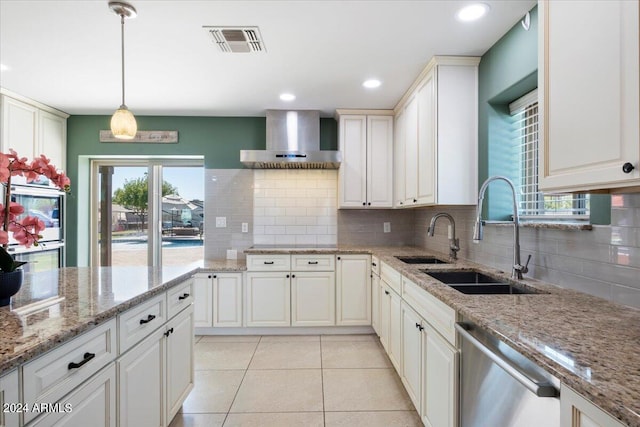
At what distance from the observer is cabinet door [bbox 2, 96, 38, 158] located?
308cm

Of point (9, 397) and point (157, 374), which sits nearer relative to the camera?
point (9, 397)

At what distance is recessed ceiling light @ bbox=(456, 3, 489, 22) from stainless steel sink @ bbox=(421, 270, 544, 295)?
1.57 m

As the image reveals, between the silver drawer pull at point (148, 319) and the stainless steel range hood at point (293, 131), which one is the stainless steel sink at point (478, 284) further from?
the stainless steel range hood at point (293, 131)

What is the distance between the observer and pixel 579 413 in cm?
77

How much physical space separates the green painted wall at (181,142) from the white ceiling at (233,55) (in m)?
0.52

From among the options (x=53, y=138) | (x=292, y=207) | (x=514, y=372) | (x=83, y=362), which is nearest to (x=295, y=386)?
(x=83, y=362)

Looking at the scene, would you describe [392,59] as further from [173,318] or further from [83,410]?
[83,410]

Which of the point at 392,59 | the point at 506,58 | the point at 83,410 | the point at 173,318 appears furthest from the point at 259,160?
the point at 83,410

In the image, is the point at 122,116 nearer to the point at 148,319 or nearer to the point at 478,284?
the point at 148,319

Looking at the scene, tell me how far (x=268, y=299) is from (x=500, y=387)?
254 cm

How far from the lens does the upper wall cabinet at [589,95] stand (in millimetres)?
901

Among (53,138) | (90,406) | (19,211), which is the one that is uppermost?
(53,138)

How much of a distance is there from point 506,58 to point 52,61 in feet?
10.8

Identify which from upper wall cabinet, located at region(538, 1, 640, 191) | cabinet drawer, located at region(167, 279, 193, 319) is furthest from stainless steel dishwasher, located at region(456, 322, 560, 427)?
cabinet drawer, located at region(167, 279, 193, 319)
